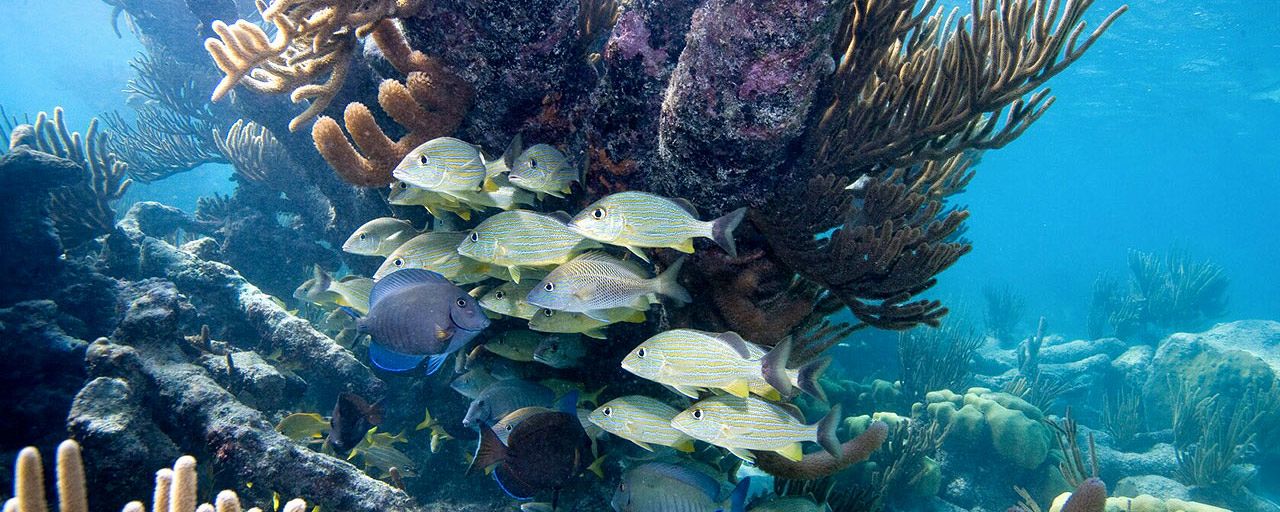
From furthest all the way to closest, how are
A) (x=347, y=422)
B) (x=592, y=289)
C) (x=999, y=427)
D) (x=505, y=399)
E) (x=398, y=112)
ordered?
(x=999, y=427) → (x=347, y=422) → (x=505, y=399) → (x=398, y=112) → (x=592, y=289)

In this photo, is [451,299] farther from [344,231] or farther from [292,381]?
[344,231]

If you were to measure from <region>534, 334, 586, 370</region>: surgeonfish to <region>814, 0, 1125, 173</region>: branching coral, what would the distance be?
6.47 ft

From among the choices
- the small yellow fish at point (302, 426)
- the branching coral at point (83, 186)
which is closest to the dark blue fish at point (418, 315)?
the small yellow fish at point (302, 426)

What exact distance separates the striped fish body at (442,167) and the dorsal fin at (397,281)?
45 centimetres

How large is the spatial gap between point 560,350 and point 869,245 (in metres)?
2.07

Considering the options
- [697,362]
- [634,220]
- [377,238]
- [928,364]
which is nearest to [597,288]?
[634,220]

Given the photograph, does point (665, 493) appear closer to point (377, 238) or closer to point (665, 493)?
point (665, 493)

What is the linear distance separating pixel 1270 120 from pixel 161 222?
67260 millimetres

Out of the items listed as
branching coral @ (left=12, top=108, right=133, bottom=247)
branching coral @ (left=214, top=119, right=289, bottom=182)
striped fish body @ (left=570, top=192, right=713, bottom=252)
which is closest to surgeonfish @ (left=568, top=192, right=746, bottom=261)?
striped fish body @ (left=570, top=192, right=713, bottom=252)

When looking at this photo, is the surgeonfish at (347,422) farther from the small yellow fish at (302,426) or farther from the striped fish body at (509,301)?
the striped fish body at (509,301)

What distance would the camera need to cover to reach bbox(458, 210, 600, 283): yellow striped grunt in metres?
2.81

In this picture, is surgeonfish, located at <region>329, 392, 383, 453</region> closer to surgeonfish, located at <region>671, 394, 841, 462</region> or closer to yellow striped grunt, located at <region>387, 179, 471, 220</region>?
yellow striped grunt, located at <region>387, 179, 471, 220</region>

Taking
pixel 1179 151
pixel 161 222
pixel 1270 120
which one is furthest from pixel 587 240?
pixel 1179 151

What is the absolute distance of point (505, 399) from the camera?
370 centimetres
